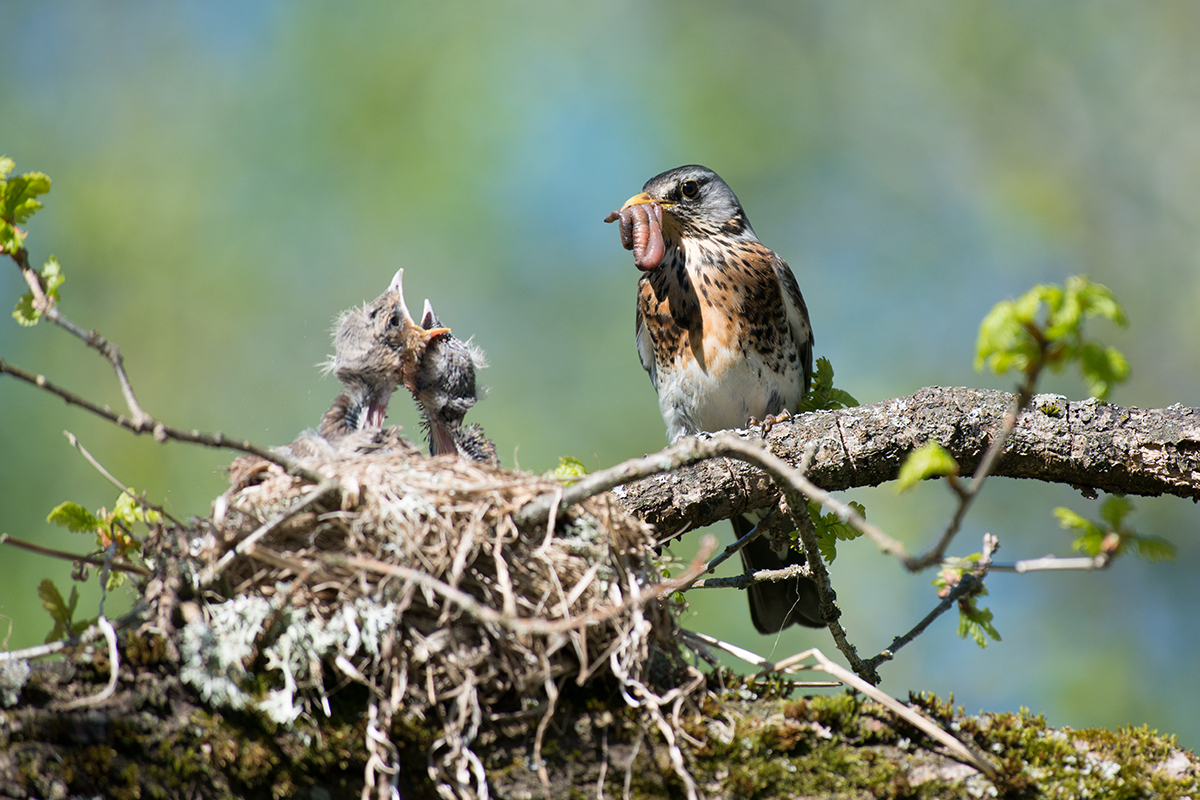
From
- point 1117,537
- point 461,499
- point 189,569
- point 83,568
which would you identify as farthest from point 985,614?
point 83,568

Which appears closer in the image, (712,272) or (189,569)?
(189,569)

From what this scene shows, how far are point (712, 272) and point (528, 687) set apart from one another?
3416 mm

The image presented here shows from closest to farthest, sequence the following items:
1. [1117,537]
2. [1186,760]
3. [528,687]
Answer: [1117,537] → [528,687] → [1186,760]

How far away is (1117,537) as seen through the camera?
174 cm

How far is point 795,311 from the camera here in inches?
204

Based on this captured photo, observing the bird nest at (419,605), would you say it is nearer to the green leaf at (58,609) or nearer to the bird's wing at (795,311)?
the green leaf at (58,609)

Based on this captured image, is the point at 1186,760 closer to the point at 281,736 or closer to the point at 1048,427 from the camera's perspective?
the point at 1048,427

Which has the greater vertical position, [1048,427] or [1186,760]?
[1048,427]

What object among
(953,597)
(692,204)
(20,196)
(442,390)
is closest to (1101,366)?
(953,597)

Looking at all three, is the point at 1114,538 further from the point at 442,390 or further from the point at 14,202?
the point at 442,390

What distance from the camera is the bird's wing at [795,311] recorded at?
518 centimetres

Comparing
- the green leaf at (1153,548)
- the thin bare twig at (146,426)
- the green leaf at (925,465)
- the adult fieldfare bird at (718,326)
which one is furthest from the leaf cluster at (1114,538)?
the adult fieldfare bird at (718,326)

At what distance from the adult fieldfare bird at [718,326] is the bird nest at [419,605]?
8.67 feet

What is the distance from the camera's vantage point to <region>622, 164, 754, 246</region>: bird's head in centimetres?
541
